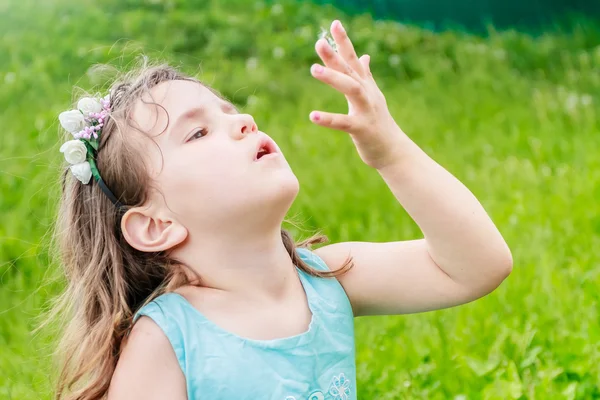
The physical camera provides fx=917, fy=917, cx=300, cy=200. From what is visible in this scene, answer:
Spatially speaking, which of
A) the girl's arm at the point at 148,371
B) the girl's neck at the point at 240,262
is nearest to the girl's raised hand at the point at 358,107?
the girl's neck at the point at 240,262

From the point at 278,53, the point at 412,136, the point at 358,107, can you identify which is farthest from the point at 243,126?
the point at 278,53

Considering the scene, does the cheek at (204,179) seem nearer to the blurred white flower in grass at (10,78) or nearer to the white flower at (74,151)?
the white flower at (74,151)

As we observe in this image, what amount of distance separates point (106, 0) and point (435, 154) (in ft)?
11.8

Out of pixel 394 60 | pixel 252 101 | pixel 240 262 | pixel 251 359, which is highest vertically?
pixel 240 262

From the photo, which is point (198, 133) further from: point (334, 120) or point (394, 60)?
point (394, 60)

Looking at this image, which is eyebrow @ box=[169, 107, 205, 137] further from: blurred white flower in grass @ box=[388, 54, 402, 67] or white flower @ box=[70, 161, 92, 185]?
blurred white flower in grass @ box=[388, 54, 402, 67]

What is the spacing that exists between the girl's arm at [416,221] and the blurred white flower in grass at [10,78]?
425 cm

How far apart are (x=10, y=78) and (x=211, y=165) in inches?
176

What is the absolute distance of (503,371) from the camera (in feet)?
9.39

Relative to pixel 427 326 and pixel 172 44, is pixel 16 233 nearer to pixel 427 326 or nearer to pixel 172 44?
pixel 427 326

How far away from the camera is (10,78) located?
238 inches

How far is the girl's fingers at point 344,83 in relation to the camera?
1.82 meters

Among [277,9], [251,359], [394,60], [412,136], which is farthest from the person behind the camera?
[277,9]

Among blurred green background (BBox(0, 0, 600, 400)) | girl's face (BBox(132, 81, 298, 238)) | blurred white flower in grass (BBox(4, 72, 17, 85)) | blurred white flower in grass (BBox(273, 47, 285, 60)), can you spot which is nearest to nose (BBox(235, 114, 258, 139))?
girl's face (BBox(132, 81, 298, 238))
